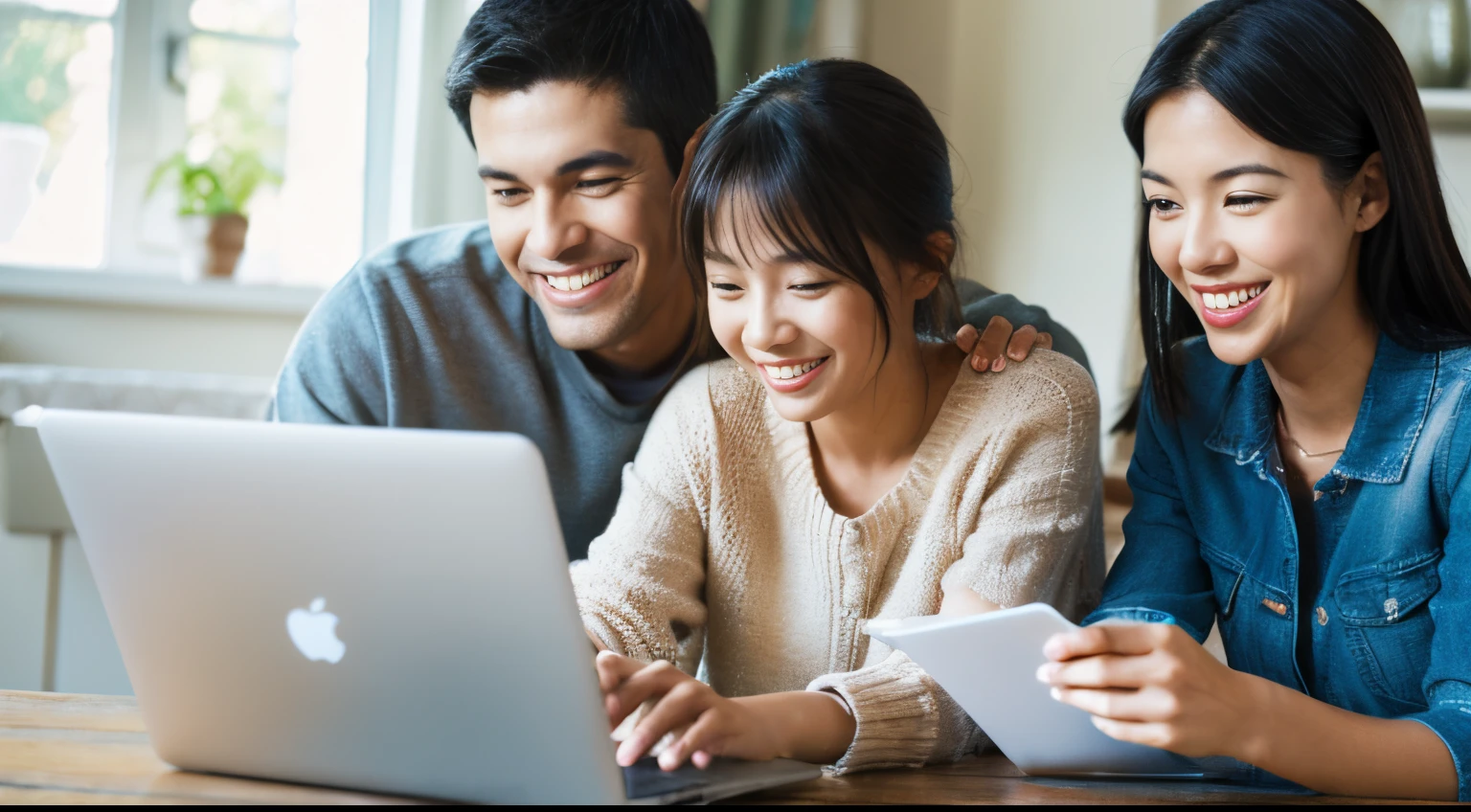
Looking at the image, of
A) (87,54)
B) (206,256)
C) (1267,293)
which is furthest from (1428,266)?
(87,54)

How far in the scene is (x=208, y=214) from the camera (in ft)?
9.24

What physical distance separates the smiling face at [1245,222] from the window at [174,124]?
93.0 inches

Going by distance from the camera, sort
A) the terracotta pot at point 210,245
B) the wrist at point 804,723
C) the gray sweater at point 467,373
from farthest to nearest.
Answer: the terracotta pot at point 210,245, the gray sweater at point 467,373, the wrist at point 804,723

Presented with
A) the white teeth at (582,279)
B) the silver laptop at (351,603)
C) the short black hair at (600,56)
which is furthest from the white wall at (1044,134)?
the silver laptop at (351,603)

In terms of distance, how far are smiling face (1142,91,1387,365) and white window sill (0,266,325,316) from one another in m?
2.21

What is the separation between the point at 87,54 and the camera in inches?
114

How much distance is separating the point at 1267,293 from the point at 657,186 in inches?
28.0

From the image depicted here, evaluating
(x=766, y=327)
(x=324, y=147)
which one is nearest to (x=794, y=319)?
(x=766, y=327)

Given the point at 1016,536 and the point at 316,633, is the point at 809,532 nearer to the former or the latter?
the point at 1016,536

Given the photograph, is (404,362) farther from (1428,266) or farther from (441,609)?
(1428,266)

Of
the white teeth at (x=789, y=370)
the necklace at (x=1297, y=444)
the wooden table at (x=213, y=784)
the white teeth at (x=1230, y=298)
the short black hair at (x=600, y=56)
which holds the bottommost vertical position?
the wooden table at (x=213, y=784)

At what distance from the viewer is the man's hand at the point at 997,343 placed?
1.26 m

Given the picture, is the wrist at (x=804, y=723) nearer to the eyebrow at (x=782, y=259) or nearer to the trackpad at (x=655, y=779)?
the trackpad at (x=655, y=779)

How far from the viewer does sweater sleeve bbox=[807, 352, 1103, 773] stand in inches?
38.4
